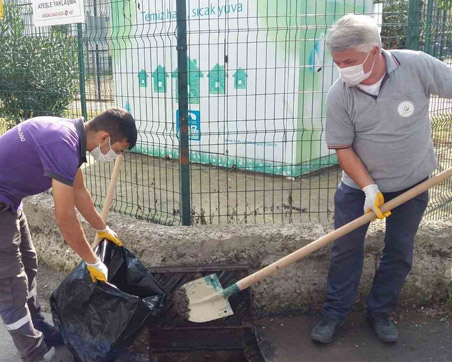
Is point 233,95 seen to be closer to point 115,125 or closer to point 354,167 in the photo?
point 354,167

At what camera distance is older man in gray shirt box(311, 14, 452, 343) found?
2.71 m

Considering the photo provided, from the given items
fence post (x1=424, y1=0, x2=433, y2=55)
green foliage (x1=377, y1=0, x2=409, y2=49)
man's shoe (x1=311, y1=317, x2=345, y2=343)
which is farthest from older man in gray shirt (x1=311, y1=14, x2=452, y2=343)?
fence post (x1=424, y1=0, x2=433, y2=55)

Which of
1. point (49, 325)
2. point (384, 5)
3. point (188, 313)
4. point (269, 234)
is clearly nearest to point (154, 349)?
point (188, 313)

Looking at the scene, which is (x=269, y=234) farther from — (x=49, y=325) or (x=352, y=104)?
(x=49, y=325)

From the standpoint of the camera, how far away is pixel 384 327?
327 centimetres

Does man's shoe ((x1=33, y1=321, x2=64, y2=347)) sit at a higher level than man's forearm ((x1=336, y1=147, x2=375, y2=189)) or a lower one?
lower

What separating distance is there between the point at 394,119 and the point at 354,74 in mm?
353

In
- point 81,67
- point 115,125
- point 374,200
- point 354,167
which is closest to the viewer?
point 115,125

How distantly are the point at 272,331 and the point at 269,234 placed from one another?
2.18 feet

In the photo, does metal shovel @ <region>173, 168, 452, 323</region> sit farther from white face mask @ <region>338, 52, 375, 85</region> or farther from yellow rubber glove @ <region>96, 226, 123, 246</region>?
white face mask @ <region>338, 52, 375, 85</region>

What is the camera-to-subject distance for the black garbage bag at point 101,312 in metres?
2.78

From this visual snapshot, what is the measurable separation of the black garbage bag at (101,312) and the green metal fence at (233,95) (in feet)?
3.19

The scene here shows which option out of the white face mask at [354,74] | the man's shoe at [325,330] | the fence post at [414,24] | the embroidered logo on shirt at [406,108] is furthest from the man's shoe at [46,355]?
the fence post at [414,24]

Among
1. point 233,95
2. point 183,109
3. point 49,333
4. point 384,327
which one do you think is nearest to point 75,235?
point 49,333
